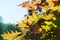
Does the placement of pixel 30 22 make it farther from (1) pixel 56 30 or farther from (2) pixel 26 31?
(1) pixel 56 30

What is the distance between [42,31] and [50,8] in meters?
0.19

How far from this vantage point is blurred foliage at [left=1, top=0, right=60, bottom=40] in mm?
1654

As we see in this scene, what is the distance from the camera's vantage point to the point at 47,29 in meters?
1.68

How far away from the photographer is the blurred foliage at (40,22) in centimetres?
165

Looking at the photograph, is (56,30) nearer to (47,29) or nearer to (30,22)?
(47,29)

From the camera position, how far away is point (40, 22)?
5.92 feet

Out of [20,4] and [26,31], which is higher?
[20,4]

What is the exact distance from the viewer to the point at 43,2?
190 centimetres

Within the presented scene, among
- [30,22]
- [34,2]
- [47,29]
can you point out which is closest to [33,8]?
[34,2]

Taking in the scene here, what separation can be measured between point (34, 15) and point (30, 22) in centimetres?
7

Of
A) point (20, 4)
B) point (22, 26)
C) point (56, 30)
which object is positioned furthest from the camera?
point (20, 4)

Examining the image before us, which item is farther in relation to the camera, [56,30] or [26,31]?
[26,31]

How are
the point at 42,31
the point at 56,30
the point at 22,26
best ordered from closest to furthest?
1. the point at 56,30
2. the point at 42,31
3. the point at 22,26

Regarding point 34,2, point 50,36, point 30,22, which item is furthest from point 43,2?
point 50,36
